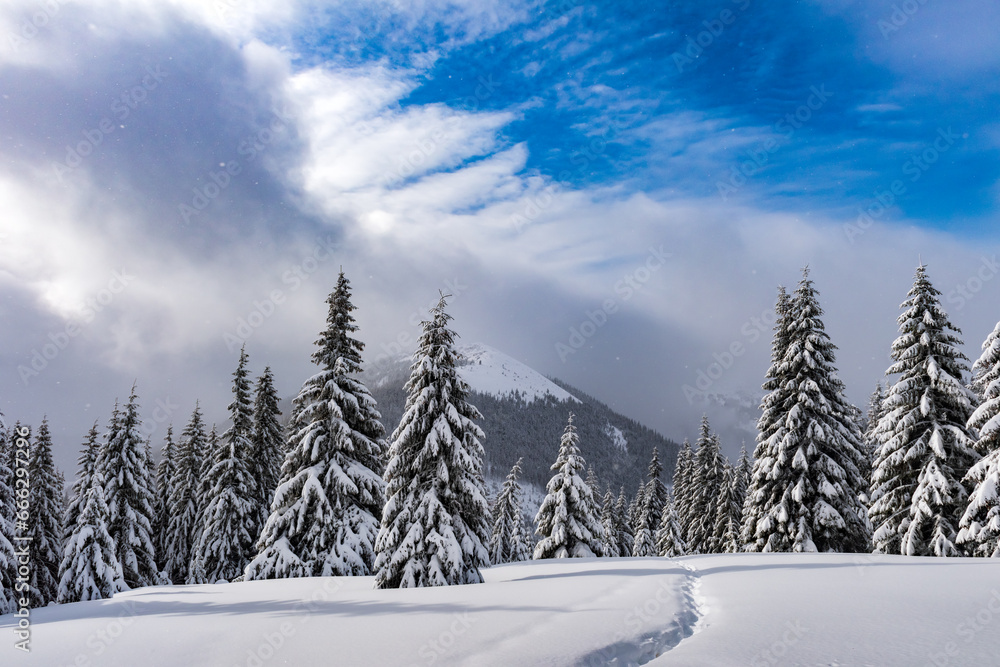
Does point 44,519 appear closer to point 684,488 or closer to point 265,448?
point 265,448

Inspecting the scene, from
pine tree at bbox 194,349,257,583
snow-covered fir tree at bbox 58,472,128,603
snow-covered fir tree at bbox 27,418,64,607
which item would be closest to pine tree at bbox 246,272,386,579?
pine tree at bbox 194,349,257,583

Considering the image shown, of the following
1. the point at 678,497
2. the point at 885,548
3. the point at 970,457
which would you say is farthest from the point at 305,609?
the point at 678,497

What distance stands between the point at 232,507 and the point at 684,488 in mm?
43766

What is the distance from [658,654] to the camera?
7.57 metres

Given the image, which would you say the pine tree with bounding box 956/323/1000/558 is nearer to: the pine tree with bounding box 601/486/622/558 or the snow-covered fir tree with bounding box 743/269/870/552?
the snow-covered fir tree with bounding box 743/269/870/552

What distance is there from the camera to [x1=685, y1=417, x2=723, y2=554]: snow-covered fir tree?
4638cm

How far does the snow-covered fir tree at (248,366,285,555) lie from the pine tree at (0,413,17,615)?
1091 cm

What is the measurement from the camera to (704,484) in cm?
4722

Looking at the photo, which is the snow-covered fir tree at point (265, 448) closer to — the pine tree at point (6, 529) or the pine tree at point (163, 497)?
the pine tree at point (6, 529)

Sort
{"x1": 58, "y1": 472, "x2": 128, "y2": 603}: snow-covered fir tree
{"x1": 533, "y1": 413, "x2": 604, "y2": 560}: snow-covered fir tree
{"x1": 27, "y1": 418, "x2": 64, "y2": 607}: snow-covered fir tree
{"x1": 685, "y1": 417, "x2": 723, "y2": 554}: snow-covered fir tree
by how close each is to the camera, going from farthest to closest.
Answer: {"x1": 685, "y1": 417, "x2": 723, "y2": 554}: snow-covered fir tree < {"x1": 533, "y1": 413, "x2": 604, "y2": 560}: snow-covered fir tree < {"x1": 27, "y1": 418, "x2": 64, "y2": 607}: snow-covered fir tree < {"x1": 58, "y1": 472, "x2": 128, "y2": 603}: snow-covered fir tree

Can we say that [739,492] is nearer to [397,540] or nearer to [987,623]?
[397,540]

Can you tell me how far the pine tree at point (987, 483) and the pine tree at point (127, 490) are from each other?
41.0 m

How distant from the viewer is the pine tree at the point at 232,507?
29750 mm

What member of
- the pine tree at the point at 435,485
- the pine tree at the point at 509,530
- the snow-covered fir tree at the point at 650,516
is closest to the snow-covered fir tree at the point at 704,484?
the snow-covered fir tree at the point at 650,516
